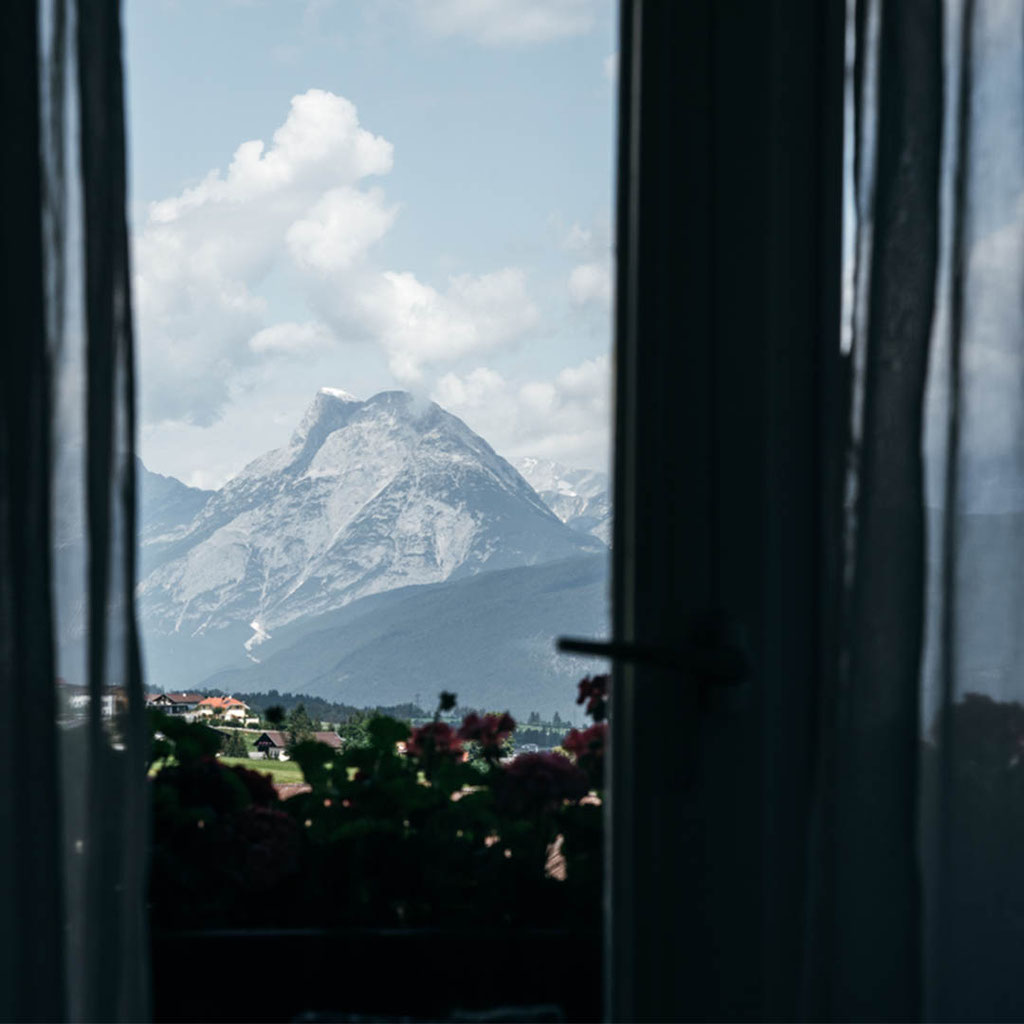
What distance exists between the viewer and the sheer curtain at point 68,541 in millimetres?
893

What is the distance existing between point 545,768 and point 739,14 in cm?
95

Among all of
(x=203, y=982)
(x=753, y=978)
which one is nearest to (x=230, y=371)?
(x=203, y=982)

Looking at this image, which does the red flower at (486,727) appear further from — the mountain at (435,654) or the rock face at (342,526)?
the rock face at (342,526)

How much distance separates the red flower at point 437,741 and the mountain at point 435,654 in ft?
0.14

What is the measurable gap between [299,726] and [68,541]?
0.57m

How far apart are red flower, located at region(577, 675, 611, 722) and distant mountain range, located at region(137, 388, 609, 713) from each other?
0.03 m

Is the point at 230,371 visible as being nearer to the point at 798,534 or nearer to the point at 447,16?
the point at 447,16

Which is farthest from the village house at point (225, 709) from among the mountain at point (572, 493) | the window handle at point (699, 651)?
the window handle at point (699, 651)

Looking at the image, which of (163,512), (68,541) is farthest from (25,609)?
(163,512)

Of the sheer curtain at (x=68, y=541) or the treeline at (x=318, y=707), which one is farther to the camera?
the treeline at (x=318, y=707)

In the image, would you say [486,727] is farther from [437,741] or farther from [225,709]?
[225,709]

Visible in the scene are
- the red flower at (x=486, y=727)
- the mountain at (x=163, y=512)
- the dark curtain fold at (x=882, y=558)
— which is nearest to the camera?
the dark curtain fold at (x=882, y=558)

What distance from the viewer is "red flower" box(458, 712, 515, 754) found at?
1.39 m

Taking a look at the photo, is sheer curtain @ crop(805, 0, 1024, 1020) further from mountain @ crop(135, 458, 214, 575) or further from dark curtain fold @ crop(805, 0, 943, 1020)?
mountain @ crop(135, 458, 214, 575)
